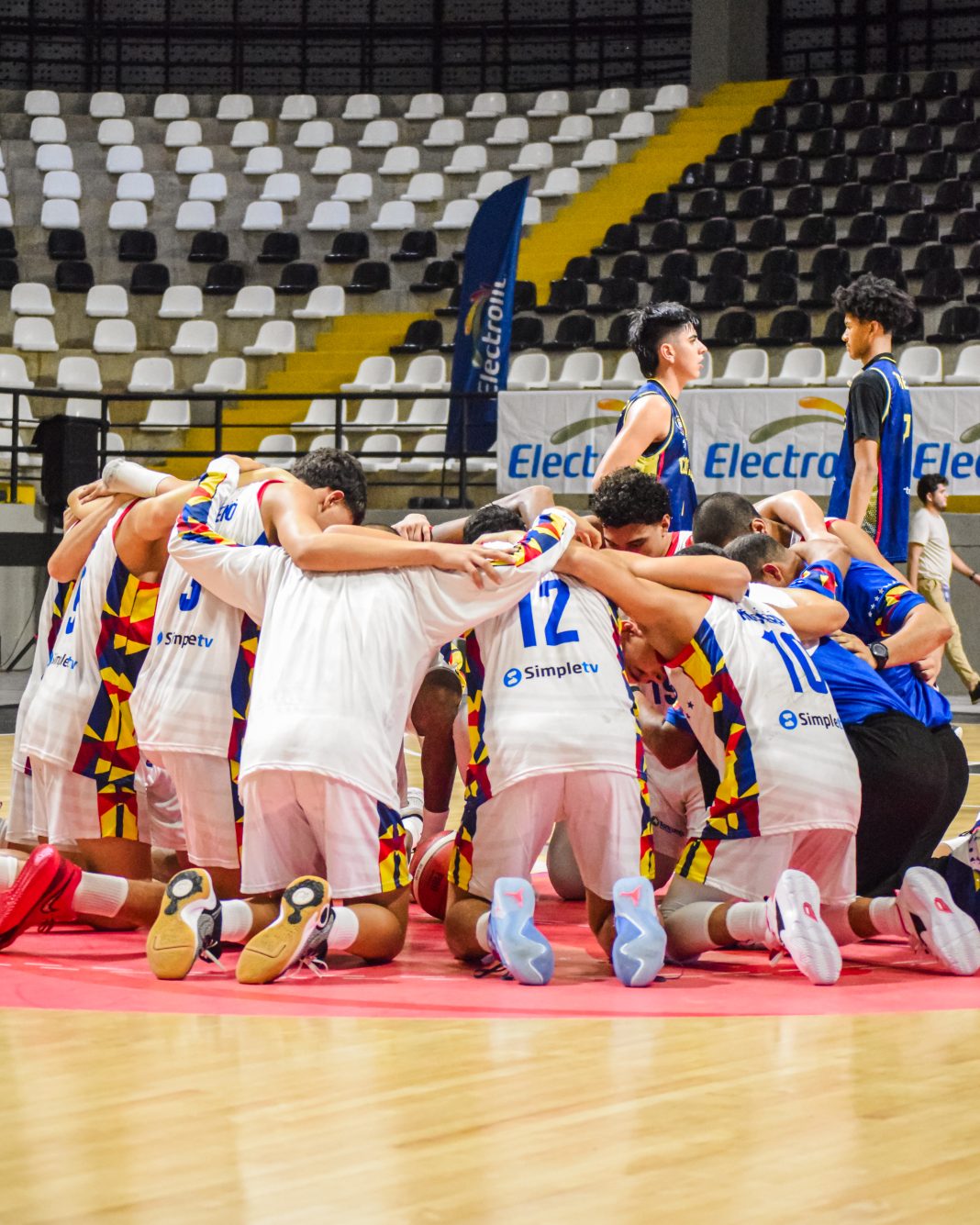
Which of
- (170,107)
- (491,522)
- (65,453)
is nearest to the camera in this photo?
(491,522)

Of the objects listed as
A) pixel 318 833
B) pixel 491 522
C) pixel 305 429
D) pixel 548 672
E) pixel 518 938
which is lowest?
pixel 518 938

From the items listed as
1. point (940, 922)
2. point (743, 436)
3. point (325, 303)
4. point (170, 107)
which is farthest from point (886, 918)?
point (170, 107)

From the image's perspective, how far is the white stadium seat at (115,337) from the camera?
49.8 feet

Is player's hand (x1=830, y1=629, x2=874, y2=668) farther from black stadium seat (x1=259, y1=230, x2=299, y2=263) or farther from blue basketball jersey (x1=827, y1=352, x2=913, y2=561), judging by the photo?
black stadium seat (x1=259, y1=230, x2=299, y2=263)

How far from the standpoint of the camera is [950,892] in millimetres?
3738

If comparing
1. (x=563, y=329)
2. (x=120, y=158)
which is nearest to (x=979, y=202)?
(x=563, y=329)

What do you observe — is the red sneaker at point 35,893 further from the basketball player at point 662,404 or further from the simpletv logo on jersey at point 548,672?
the basketball player at point 662,404

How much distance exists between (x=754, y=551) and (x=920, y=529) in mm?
6069

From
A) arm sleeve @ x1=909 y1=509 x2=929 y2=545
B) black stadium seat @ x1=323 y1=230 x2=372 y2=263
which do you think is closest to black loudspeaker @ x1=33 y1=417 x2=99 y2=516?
black stadium seat @ x1=323 y1=230 x2=372 y2=263

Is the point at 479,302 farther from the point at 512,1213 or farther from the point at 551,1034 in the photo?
the point at 512,1213

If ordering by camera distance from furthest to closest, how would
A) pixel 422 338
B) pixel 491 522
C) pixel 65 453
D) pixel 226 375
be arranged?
pixel 226 375, pixel 422 338, pixel 65 453, pixel 491 522

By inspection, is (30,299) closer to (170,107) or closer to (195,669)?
(170,107)

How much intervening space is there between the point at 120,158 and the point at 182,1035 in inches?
609

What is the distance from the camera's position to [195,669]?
3951 mm
